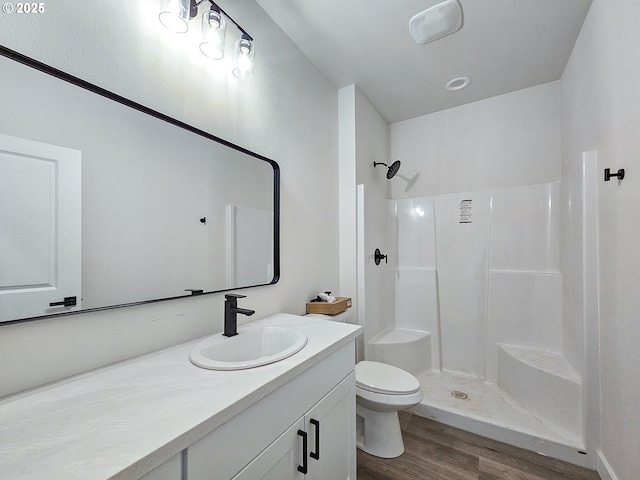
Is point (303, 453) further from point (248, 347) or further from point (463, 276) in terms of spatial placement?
point (463, 276)

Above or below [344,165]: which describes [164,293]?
below

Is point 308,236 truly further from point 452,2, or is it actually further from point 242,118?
point 452,2

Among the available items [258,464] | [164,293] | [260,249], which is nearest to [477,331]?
[260,249]

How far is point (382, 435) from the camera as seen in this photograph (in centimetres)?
161

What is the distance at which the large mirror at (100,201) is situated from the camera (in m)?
0.72

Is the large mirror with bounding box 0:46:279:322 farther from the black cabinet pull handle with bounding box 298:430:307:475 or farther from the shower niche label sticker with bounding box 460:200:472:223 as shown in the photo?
the shower niche label sticker with bounding box 460:200:472:223

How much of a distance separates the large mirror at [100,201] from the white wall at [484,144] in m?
2.03

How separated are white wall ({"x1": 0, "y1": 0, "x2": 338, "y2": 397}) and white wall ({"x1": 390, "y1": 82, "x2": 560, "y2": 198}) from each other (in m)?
1.07

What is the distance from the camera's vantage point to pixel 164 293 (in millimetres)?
1037

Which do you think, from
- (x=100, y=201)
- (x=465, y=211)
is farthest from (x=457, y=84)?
(x=100, y=201)

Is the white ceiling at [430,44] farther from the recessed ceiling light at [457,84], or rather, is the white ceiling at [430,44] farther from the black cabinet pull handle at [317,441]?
the black cabinet pull handle at [317,441]

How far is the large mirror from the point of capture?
0.72 m

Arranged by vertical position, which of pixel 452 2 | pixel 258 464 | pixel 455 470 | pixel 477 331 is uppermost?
pixel 452 2

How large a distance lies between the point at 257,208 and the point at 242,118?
46 centimetres
